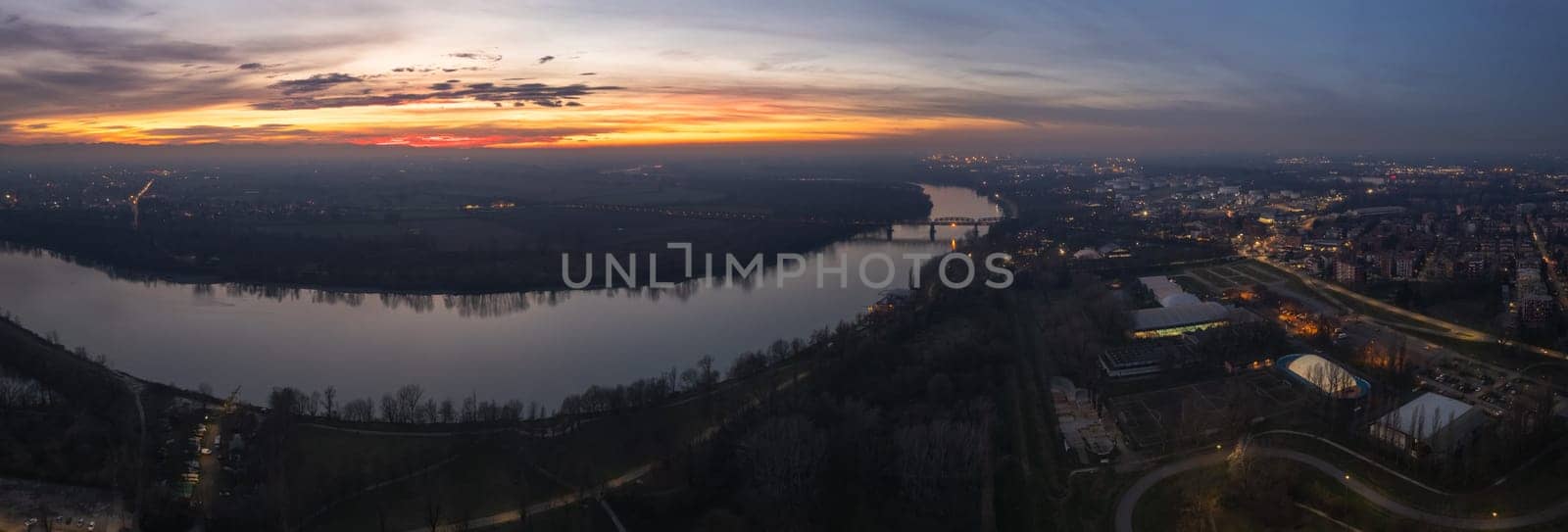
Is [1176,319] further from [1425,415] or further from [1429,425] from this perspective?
[1429,425]

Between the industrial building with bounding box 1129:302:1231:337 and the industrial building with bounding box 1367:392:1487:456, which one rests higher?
the industrial building with bounding box 1129:302:1231:337

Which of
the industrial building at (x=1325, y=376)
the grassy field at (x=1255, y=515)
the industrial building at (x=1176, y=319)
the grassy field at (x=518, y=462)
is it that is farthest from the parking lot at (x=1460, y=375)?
the grassy field at (x=518, y=462)

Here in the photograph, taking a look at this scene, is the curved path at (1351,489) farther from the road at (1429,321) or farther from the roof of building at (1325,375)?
the road at (1429,321)

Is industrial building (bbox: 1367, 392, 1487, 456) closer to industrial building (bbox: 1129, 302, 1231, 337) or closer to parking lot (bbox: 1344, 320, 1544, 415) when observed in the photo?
parking lot (bbox: 1344, 320, 1544, 415)

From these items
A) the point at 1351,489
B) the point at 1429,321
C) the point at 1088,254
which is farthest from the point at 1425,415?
the point at 1088,254

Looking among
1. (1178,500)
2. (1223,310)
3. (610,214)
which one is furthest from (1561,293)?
(610,214)

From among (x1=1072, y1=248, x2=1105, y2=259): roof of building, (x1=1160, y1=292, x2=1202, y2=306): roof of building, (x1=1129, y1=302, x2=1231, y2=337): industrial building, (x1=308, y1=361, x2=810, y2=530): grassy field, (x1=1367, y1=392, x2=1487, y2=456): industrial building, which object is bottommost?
(x1=308, y1=361, x2=810, y2=530): grassy field

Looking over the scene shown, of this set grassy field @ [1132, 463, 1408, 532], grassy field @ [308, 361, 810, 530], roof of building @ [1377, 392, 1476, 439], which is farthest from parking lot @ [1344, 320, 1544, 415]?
grassy field @ [308, 361, 810, 530]

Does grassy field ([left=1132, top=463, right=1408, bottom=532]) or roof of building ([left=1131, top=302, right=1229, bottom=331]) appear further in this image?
roof of building ([left=1131, top=302, right=1229, bottom=331])
